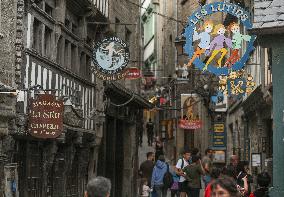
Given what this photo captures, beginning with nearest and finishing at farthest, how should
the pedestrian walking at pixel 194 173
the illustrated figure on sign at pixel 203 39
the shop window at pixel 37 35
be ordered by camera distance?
the illustrated figure on sign at pixel 203 39
the shop window at pixel 37 35
the pedestrian walking at pixel 194 173

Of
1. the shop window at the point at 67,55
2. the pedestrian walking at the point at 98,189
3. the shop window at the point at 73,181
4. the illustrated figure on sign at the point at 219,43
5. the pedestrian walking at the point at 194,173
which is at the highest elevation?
the shop window at the point at 67,55

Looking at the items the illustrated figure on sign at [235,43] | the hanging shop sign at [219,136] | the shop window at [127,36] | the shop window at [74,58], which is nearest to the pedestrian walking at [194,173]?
the illustrated figure on sign at [235,43]

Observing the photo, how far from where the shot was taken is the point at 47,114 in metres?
12.8

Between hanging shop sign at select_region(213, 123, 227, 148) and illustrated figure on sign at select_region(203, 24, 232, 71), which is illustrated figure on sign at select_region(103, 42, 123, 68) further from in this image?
hanging shop sign at select_region(213, 123, 227, 148)

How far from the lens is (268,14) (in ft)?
33.3

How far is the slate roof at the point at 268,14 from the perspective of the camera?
32.4 feet

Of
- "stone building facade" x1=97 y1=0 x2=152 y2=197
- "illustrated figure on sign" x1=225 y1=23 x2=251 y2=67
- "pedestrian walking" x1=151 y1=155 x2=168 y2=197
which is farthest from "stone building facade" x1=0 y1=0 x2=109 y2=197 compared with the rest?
"illustrated figure on sign" x1=225 y1=23 x2=251 y2=67

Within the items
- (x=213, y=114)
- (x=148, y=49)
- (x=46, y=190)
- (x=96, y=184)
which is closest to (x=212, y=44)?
(x=46, y=190)

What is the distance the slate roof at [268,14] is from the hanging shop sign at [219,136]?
19393 millimetres

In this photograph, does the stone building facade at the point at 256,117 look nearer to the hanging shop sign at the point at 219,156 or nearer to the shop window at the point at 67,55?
the hanging shop sign at the point at 219,156

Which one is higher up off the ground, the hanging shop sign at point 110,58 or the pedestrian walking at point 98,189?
the hanging shop sign at point 110,58

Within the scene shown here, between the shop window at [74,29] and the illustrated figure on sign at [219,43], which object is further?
the shop window at [74,29]

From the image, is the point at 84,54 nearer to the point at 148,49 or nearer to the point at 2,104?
the point at 2,104

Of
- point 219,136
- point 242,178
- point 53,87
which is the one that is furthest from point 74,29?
point 219,136
